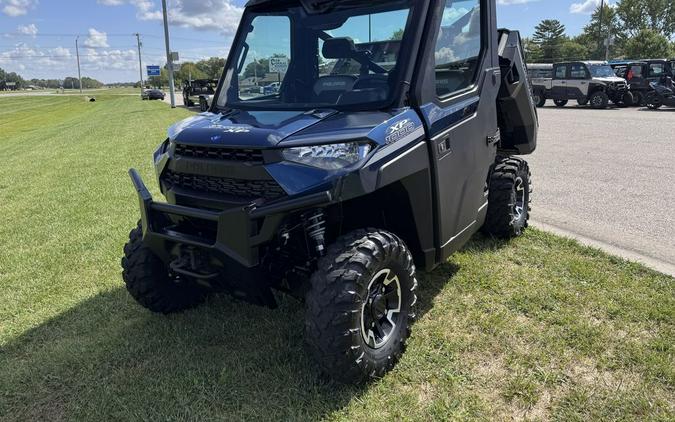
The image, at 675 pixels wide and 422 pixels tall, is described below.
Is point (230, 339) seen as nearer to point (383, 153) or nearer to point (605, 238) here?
point (383, 153)

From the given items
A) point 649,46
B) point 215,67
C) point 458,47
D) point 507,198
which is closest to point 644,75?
point 215,67

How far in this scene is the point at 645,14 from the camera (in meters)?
81.1

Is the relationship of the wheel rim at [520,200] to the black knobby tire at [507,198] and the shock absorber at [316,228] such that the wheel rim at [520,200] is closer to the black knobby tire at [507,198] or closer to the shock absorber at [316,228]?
the black knobby tire at [507,198]

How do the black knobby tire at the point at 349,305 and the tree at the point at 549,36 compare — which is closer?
the black knobby tire at the point at 349,305

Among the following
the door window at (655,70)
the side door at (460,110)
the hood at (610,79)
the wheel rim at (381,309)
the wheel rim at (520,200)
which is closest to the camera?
the wheel rim at (381,309)

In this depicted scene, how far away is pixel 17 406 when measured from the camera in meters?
3.01

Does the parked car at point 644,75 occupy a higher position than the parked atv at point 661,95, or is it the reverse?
the parked car at point 644,75

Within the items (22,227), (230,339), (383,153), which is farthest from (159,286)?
(22,227)

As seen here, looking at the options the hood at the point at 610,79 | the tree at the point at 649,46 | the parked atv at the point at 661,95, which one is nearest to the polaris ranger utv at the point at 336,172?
the parked atv at the point at 661,95

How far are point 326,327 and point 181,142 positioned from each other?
1.40 m

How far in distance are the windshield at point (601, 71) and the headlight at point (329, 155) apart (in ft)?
77.2

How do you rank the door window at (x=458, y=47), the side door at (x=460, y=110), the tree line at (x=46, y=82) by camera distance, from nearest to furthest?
the side door at (x=460, y=110), the door window at (x=458, y=47), the tree line at (x=46, y=82)

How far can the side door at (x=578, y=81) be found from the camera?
22.7 meters

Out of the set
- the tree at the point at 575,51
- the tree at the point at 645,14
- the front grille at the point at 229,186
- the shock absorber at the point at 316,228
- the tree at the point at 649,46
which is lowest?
the shock absorber at the point at 316,228
